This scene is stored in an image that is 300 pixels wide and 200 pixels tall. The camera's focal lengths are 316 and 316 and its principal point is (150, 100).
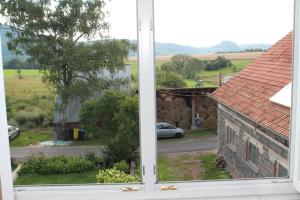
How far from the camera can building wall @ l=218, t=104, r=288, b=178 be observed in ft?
6.22

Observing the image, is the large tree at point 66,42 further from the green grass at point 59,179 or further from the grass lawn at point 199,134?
the grass lawn at point 199,134

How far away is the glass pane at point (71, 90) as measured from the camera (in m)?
1.77

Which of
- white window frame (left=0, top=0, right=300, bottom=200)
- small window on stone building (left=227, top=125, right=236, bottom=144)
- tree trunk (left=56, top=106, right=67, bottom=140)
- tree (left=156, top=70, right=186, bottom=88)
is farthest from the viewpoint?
small window on stone building (left=227, top=125, right=236, bottom=144)

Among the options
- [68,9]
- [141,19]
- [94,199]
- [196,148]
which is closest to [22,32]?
[68,9]

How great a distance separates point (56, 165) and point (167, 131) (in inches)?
28.0

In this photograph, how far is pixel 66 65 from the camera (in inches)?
71.6

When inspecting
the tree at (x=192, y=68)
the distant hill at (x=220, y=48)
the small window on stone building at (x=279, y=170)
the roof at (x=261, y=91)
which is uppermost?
the distant hill at (x=220, y=48)

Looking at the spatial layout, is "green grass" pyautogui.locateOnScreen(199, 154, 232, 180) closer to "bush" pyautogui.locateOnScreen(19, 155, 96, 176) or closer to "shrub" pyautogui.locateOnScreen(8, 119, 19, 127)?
"bush" pyautogui.locateOnScreen(19, 155, 96, 176)

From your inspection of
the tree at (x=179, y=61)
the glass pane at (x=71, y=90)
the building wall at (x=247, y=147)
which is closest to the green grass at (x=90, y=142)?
the glass pane at (x=71, y=90)

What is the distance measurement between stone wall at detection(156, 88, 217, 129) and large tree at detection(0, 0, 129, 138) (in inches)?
15.0

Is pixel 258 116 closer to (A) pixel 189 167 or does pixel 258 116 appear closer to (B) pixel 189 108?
(B) pixel 189 108

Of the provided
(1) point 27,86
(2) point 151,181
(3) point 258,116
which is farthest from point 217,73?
(1) point 27,86

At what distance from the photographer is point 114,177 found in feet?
6.19

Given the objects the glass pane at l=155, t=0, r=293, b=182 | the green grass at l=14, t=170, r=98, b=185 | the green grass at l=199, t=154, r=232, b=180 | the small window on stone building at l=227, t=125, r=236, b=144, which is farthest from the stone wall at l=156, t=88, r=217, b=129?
the green grass at l=14, t=170, r=98, b=185
